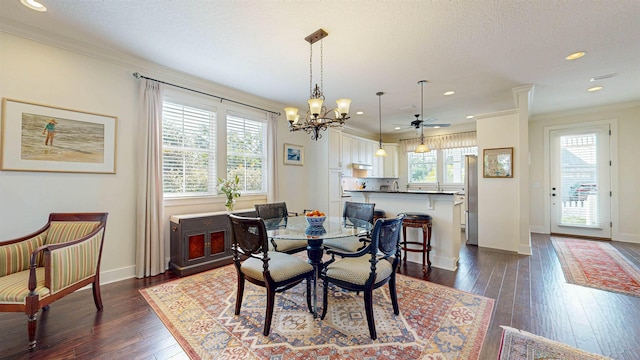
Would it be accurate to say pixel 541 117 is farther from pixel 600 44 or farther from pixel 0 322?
pixel 0 322

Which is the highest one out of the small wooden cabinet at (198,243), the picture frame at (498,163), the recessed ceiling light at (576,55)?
the recessed ceiling light at (576,55)

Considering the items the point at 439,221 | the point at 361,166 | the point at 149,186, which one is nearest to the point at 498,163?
the point at 439,221

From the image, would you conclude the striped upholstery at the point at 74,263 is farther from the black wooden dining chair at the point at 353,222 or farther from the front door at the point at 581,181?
the front door at the point at 581,181

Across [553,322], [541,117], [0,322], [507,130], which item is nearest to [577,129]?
[541,117]

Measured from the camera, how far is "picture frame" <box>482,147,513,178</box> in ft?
14.3

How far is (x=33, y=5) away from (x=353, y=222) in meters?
3.70

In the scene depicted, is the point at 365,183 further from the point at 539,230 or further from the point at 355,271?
the point at 355,271

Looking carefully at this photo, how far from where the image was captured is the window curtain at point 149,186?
10.6 feet

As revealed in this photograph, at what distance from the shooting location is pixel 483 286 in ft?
9.55

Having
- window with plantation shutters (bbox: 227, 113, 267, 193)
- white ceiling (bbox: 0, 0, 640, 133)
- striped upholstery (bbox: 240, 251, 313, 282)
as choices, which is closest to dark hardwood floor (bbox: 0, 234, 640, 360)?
striped upholstery (bbox: 240, 251, 313, 282)

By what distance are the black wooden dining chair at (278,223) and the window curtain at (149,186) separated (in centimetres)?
140

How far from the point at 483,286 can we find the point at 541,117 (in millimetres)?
5232

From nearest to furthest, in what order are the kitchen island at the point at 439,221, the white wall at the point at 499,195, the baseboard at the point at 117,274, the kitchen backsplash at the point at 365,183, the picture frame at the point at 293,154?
the baseboard at the point at 117,274, the kitchen island at the point at 439,221, the white wall at the point at 499,195, the picture frame at the point at 293,154, the kitchen backsplash at the point at 365,183

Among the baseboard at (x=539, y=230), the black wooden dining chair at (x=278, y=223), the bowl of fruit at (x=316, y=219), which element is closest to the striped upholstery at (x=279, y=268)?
the bowl of fruit at (x=316, y=219)
